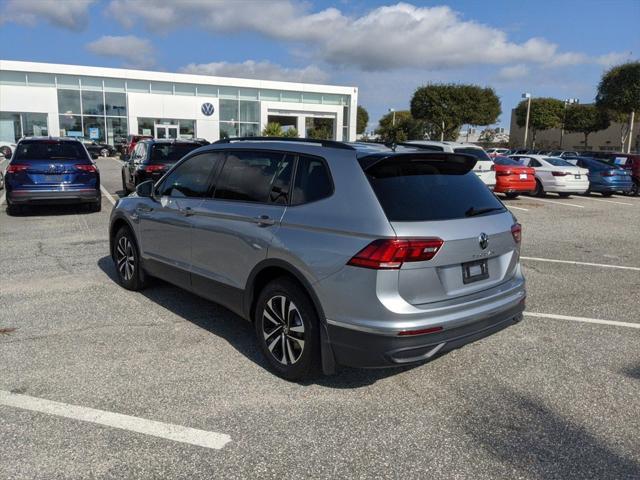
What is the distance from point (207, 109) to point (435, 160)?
1682 inches

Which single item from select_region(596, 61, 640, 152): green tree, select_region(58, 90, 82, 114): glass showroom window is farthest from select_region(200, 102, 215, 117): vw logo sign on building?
select_region(596, 61, 640, 152): green tree

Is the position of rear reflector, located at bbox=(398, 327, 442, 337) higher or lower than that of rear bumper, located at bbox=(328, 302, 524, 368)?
higher

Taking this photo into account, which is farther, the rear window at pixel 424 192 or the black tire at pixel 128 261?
the black tire at pixel 128 261

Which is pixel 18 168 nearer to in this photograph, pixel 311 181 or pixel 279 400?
pixel 311 181

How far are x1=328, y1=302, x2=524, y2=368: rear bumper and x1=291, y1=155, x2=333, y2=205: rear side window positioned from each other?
2.94 ft

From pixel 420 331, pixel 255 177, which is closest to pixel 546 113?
pixel 255 177

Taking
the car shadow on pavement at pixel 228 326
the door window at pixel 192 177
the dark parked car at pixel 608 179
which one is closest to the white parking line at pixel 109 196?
the car shadow on pavement at pixel 228 326

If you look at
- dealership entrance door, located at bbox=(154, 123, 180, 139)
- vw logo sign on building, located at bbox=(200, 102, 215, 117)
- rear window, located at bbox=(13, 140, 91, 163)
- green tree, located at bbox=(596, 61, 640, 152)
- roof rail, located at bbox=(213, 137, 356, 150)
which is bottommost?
rear window, located at bbox=(13, 140, 91, 163)

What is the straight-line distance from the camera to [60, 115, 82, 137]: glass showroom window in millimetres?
40656

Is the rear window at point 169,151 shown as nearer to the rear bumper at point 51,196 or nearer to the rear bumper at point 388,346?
the rear bumper at point 51,196

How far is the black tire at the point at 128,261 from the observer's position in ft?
19.4

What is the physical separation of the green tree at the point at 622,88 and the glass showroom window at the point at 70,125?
128 ft

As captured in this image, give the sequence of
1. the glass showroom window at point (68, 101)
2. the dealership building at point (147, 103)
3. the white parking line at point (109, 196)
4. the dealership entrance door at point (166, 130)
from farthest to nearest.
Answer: the dealership entrance door at point (166, 130), the glass showroom window at point (68, 101), the dealership building at point (147, 103), the white parking line at point (109, 196)

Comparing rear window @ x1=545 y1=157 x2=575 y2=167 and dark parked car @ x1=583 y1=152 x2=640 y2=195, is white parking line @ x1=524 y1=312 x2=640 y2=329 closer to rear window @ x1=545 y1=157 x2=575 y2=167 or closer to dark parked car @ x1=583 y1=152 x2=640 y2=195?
rear window @ x1=545 y1=157 x2=575 y2=167
